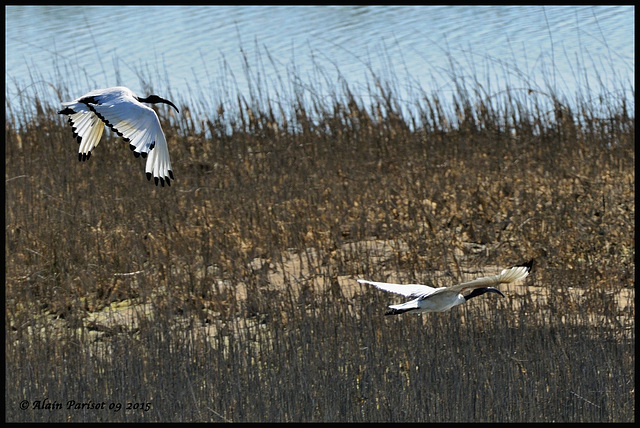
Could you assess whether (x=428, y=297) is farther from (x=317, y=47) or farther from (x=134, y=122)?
(x=317, y=47)

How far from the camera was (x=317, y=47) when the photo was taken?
16312 millimetres

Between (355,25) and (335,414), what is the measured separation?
12.8 m

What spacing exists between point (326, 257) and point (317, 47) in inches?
333

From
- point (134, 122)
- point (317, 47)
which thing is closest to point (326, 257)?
point (134, 122)

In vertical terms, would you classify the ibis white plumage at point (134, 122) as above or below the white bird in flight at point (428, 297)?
above

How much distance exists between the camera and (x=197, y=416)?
616 cm

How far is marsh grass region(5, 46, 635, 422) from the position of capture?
20.8 ft

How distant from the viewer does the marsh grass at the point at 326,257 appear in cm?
633

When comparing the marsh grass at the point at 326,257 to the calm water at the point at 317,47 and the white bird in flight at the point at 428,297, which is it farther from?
the white bird in flight at the point at 428,297


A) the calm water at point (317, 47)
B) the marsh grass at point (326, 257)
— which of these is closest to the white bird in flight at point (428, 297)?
the marsh grass at point (326, 257)

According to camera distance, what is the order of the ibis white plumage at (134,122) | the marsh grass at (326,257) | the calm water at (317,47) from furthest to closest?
the calm water at (317,47), the marsh grass at (326,257), the ibis white plumage at (134,122)

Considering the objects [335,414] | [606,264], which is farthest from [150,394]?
[606,264]

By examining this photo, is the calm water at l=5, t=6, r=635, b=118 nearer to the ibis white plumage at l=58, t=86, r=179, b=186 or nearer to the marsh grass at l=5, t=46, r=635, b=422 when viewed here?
the marsh grass at l=5, t=46, r=635, b=422

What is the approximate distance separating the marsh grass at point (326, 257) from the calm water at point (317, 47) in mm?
730
